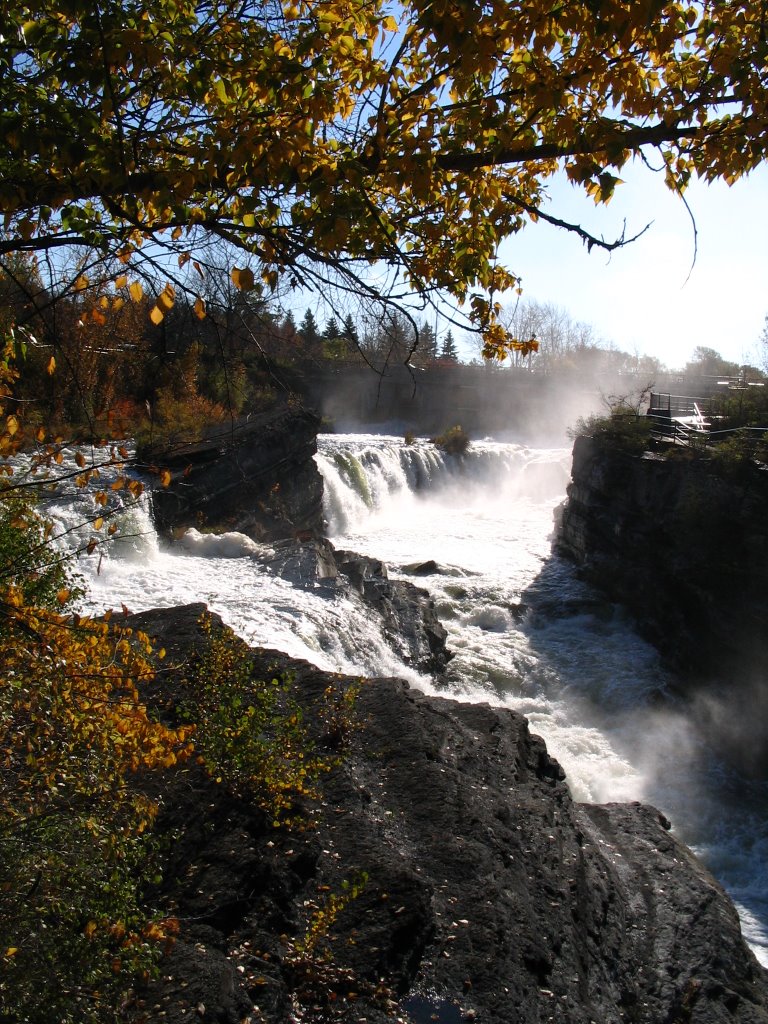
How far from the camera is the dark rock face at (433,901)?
143 inches

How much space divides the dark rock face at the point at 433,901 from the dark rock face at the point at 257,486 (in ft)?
25.5

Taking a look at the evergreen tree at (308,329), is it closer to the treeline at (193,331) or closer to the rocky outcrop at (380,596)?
the treeline at (193,331)

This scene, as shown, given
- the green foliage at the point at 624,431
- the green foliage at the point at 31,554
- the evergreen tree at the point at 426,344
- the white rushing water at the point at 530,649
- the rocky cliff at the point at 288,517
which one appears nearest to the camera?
the evergreen tree at the point at 426,344

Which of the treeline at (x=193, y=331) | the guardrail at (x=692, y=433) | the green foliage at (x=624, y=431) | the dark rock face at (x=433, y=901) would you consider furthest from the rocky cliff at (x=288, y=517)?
the green foliage at (x=624, y=431)

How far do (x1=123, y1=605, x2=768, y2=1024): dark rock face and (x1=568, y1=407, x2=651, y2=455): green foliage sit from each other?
42.2 ft

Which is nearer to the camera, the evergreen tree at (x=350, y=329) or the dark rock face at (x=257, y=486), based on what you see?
the evergreen tree at (x=350, y=329)

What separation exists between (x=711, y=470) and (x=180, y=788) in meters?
13.5

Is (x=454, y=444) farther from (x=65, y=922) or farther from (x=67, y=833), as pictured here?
(x=65, y=922)

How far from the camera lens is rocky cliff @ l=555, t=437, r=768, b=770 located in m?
12.8

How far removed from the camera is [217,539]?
44.4 ft

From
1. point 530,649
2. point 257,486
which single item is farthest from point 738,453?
point 257,486

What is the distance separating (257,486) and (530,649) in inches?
294

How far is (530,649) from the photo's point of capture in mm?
14078

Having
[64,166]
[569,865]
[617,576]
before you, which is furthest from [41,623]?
[617,576]
